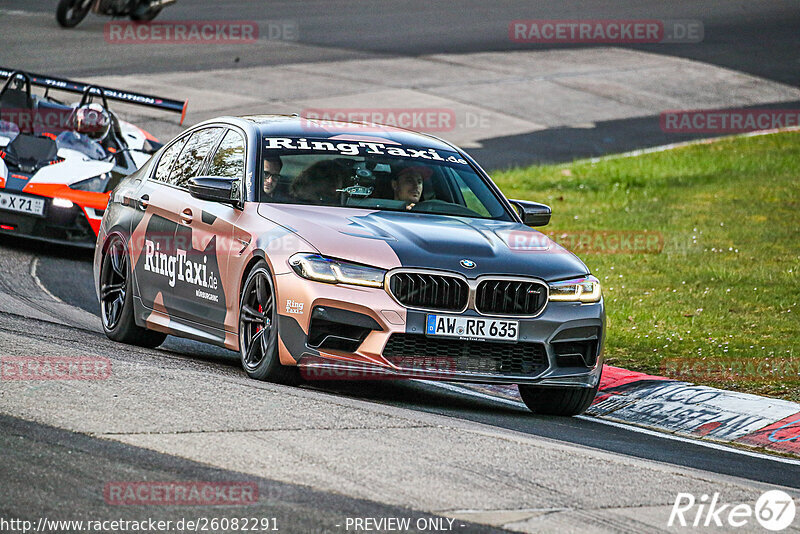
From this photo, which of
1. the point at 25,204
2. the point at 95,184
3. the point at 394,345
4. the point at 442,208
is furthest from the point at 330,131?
the point at 95,184

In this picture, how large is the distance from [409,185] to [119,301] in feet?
7.72

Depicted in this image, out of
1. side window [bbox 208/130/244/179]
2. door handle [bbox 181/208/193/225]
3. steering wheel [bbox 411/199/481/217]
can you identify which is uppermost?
side window [bbox 208/130/244/179]

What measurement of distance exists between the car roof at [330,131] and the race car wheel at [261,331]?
1288 millimetres

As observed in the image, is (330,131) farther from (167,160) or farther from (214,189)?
(167,160)

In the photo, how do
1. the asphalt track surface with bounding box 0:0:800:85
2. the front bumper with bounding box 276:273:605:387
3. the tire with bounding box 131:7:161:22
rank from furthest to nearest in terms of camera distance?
the tire with bounding box 131:7:161:22, the asphalt track surface with bounding box 0:0:800:85, the front bumper with bounding box 276:273:605:387

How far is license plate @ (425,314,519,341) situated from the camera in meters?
7.62

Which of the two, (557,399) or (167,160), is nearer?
(557,399)

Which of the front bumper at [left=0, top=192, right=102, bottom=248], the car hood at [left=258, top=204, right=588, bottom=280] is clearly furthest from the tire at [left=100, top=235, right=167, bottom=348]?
the front bumper at [left=0, top=192, right=102, bottom=248]

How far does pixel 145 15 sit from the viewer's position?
31750 millimetres

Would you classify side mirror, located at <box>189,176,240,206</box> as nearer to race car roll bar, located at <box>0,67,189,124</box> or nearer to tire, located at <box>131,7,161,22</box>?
race car roll bar, located at <box>0,67,189,124</box>

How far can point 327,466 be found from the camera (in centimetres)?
586

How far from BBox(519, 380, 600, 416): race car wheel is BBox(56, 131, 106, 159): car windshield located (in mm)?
7417

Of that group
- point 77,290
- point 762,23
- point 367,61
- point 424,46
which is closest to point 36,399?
point 77,290

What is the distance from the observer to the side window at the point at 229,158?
889 cm
